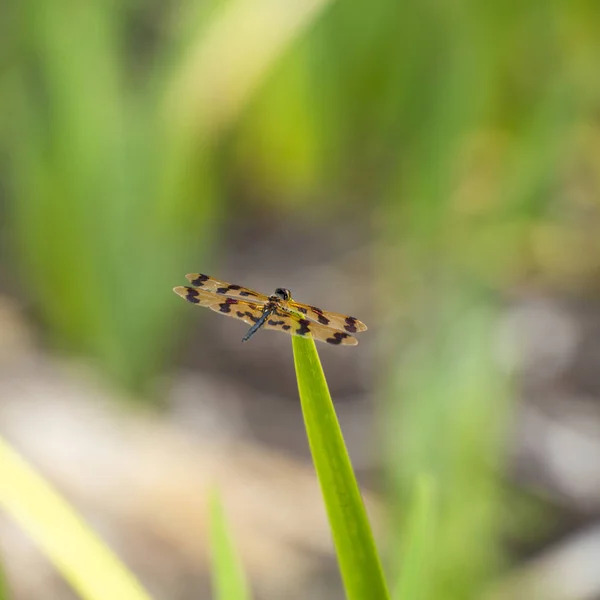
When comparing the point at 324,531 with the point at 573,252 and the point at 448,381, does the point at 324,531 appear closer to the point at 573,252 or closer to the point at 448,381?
the point at 448,381

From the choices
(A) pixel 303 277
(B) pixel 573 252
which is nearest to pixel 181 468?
(A) pixel 303 277

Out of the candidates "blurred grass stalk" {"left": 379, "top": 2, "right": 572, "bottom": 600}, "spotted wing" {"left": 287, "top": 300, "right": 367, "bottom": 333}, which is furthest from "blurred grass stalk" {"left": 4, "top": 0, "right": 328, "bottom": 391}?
"spotted wing" {"left": 287, "top": 300, "right": 367, "bottom": 333}

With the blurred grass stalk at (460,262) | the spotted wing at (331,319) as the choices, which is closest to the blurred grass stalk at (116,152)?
the blurred grass stalk at (460,262)

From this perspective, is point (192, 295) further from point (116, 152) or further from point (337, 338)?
point (116, 152)

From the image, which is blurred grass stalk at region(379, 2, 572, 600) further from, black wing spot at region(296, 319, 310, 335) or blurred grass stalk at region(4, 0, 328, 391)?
blurred grass stalk at region(4, 0, 328, 391)

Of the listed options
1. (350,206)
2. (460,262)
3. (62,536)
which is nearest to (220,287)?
(62,536)

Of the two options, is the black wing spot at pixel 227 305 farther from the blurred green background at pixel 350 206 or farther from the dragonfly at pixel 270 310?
the blurred green background at pixel 350 206
